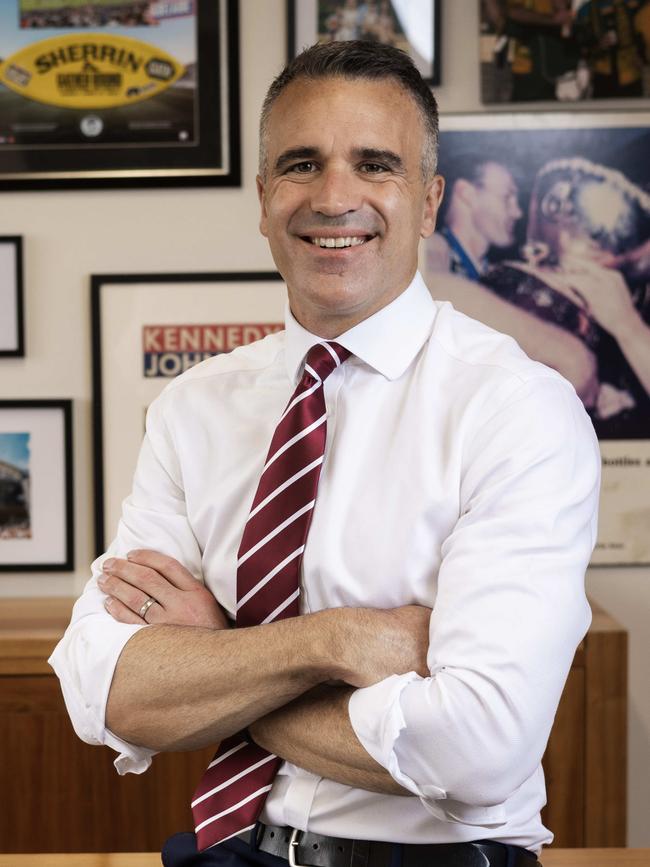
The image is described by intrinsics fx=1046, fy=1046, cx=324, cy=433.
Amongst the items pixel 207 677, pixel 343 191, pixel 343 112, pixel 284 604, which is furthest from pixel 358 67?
pixel 207 677

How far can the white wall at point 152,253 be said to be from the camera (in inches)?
109

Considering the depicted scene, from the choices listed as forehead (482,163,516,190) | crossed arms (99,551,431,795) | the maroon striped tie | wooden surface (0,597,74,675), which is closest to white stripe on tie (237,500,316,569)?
the maroon striped tie

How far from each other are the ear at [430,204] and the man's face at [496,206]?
3.65ft

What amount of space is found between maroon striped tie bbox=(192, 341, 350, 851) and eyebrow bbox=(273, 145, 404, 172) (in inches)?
11.7

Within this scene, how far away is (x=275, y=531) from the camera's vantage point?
152cm

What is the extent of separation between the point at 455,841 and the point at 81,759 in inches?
52.1

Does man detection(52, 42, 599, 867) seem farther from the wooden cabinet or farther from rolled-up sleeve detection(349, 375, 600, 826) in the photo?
the wooden cabinet

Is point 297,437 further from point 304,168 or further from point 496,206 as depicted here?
point 496,206

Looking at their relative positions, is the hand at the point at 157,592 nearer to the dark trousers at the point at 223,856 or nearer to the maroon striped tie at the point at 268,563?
the maroon striped tie at the point at 268,563

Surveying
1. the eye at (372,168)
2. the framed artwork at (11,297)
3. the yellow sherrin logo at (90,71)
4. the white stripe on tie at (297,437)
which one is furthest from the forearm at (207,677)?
the yellow sherrin logo at (90,71)

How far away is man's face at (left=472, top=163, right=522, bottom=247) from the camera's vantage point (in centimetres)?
279

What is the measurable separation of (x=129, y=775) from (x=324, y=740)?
4.08 ft

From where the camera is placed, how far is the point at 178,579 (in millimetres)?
1588

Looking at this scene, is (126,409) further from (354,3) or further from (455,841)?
(455,841)
